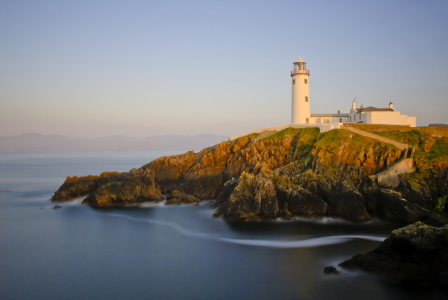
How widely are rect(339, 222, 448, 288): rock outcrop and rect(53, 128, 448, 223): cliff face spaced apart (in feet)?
28.9

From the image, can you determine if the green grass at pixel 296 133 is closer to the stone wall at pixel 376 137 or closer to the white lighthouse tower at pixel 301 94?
the stone wall at pixel 376 137

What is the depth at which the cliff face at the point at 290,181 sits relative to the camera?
973 inches

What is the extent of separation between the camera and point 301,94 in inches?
1667

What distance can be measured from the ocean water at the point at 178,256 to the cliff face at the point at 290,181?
1643 mm

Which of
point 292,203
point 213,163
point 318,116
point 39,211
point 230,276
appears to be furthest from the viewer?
point 318,116

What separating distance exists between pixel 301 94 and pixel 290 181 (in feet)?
62.1

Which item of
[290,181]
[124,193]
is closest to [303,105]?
[290,181]

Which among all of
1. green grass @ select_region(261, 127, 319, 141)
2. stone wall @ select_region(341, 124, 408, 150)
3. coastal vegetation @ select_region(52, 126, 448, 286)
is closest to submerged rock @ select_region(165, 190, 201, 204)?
coastal vegetation @ select_region(52, 126, 448, 286)

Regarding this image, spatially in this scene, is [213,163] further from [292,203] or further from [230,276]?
[230,276]

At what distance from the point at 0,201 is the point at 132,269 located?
25.1 metres

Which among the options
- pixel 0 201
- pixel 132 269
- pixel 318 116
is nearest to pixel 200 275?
pixel 132 269

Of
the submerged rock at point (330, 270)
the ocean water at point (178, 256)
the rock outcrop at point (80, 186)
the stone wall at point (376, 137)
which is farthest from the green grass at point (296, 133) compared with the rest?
the submerged rock at point (330, 270)

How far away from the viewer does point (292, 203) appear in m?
25.3

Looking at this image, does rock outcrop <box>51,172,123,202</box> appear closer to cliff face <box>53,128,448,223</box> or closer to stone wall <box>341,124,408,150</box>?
cliff face <box>53,128,448,223</box>
